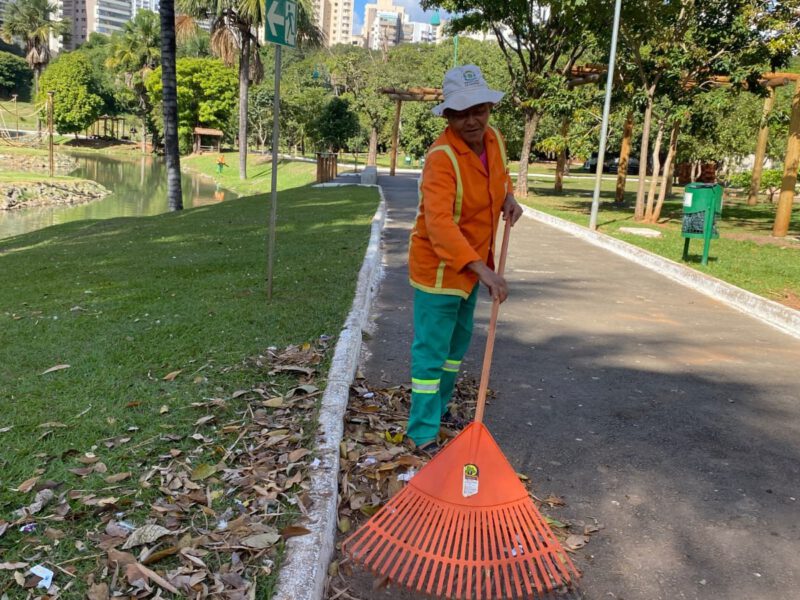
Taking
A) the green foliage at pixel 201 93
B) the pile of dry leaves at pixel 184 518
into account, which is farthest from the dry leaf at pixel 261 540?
the green foliage at pixel 201 93

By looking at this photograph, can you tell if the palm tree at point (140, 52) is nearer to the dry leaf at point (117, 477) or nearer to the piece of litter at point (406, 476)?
the dry leaf at point (117, 477)

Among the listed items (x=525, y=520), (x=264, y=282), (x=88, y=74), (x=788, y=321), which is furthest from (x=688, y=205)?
(x=88, y=74)

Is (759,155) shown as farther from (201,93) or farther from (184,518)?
(201,93)

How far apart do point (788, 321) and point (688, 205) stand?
3.39 m

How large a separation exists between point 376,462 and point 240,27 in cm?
3528

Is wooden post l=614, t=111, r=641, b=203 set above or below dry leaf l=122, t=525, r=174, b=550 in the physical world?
above

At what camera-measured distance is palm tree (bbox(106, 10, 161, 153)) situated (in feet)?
217

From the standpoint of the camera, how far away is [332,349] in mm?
5016

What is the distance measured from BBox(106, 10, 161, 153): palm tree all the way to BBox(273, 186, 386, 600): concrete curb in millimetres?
68026

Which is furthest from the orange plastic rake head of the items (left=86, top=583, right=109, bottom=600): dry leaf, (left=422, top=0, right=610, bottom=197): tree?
(left=422, top=0, right=610, bottom=197): tree

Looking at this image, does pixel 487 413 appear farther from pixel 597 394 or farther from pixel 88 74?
pixel 88 74

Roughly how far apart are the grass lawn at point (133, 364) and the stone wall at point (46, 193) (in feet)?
66.9

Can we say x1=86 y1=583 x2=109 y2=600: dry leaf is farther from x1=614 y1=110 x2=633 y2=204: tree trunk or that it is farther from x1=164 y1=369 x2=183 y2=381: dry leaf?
x1=614 y1=110 x2=633 y2=204: tree trunk

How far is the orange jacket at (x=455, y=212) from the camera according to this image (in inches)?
126
